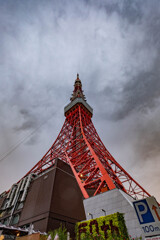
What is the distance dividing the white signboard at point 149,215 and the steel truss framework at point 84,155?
9165 mm

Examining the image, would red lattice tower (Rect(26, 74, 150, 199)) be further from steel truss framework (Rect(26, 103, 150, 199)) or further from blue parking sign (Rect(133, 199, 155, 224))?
blue parking sign (Rect(133, 199, 155, 224))

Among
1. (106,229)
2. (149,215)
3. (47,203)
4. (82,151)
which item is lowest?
(149,215)

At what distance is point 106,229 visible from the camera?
7832 millimetres

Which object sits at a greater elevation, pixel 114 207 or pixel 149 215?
pixel 114 207

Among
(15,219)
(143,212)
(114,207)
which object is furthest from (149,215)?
(15,219)

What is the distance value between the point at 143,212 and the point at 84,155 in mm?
16341

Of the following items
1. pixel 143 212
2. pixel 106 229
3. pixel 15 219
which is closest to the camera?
pixel 143 212

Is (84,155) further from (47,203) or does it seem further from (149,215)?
(149,215)

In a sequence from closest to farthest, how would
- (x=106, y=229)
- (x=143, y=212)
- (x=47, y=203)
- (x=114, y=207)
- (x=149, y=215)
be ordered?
1. (x=149, y=215)
2. (x=143, y=212)
3. (x=106, y=229)
4. (x=114, y=207)
5. (x=47, y=203)

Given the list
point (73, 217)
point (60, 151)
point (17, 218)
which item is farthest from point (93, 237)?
point (60, 151)

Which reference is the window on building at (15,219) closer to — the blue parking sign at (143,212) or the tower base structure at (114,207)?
the tower base structure at (114,207)

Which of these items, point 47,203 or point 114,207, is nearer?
point 114,207

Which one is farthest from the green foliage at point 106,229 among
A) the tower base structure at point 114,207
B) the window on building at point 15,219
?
the window on building at point 15,219

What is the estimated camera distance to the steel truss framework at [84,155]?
14.4m
